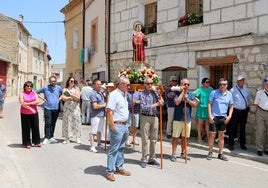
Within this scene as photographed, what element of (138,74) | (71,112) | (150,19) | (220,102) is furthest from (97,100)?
(150,19)

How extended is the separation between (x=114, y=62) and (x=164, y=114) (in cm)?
531

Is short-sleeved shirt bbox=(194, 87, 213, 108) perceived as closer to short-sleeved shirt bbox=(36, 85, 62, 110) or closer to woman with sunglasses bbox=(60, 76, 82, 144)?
woman with sunglasses bbox=(60, 76, 82, 144)

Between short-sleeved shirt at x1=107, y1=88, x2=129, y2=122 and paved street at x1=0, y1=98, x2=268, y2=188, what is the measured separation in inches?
41.4

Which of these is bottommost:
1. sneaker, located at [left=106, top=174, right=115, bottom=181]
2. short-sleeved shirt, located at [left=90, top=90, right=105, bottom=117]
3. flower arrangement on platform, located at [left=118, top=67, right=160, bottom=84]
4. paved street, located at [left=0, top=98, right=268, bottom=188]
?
paved street, located at [left=0, top=98, right=268, bottom=188]

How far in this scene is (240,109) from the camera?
30.9 ft

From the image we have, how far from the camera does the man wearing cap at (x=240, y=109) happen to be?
30.9ft

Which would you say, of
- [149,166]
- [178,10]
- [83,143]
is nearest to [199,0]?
[178,10]

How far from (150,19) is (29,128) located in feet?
24.1

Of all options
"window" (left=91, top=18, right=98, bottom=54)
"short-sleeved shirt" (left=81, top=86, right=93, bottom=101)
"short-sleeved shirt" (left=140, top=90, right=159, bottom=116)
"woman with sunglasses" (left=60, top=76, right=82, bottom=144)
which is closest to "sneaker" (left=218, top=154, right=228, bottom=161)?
"short-sleeved shirt" (left=140, top=90, right=159, bottom=116)

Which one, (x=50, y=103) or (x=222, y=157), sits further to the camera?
(x=50, y=103)

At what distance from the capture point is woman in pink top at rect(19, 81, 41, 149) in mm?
9141

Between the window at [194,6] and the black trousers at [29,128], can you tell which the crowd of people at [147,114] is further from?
the window at [194,6]

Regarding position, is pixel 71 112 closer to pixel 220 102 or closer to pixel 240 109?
pixel 220 102

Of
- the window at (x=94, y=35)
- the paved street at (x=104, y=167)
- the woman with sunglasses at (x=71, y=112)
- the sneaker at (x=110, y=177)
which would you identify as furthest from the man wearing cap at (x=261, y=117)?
the window at (x=94, y=35)
